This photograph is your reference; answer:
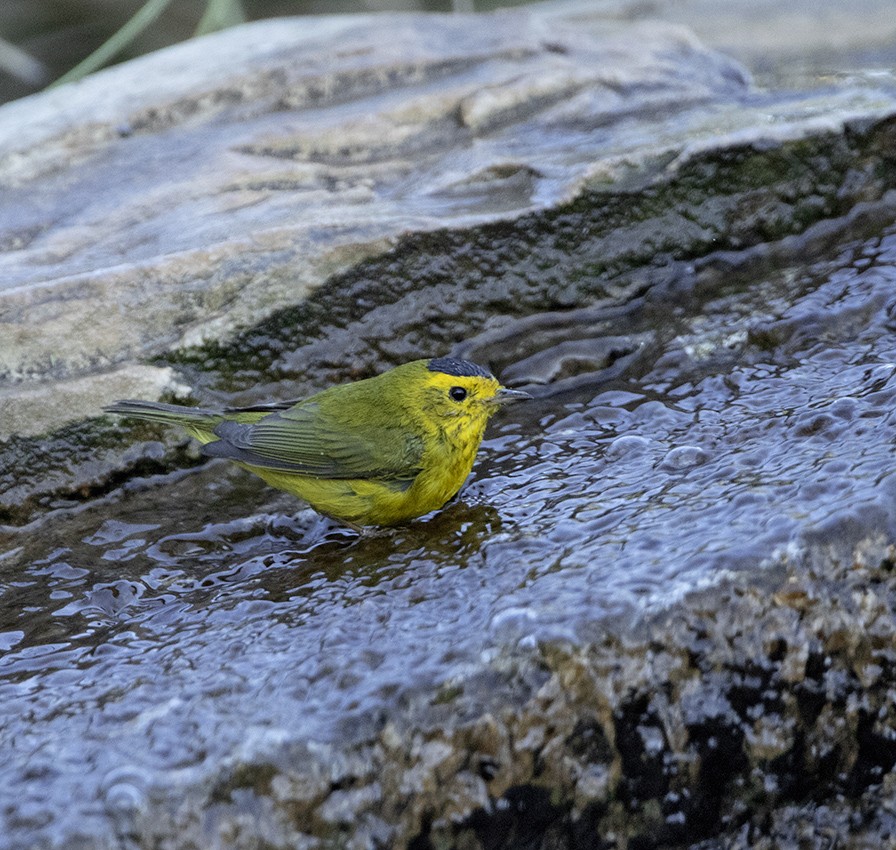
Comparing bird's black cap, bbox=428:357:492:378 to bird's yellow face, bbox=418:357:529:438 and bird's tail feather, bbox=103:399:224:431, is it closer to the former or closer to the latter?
bird's yellow face, bbox=418:357:529:438

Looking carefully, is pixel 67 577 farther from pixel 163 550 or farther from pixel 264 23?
pixel 264 23

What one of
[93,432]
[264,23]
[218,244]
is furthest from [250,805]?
[264,23]

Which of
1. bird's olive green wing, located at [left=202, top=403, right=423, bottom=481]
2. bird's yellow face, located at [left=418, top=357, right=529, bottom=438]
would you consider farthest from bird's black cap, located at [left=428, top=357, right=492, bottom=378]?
bird's olive green wing, located at [left=202, top=403, right=423, bottom=481]

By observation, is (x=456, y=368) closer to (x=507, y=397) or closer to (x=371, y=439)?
(x=507, y=397)

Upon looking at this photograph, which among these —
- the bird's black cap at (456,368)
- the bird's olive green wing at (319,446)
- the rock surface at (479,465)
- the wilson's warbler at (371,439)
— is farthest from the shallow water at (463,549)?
the bird's black cap at (456,368)

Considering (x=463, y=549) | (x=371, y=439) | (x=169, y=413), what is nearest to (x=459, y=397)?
(x=371, y=439)

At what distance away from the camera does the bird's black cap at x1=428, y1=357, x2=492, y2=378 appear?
4090 mm

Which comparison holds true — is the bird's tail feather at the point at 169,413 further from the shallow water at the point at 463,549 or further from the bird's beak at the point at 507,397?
the bird's beak at the point at 507,397

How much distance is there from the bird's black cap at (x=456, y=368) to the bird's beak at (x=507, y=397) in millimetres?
75

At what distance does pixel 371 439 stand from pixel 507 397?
50 cm

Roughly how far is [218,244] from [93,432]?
0.87 metres

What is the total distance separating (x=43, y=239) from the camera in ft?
16.2

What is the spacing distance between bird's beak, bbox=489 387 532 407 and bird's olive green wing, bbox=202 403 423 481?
312 mm

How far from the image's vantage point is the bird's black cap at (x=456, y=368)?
4.09 m
